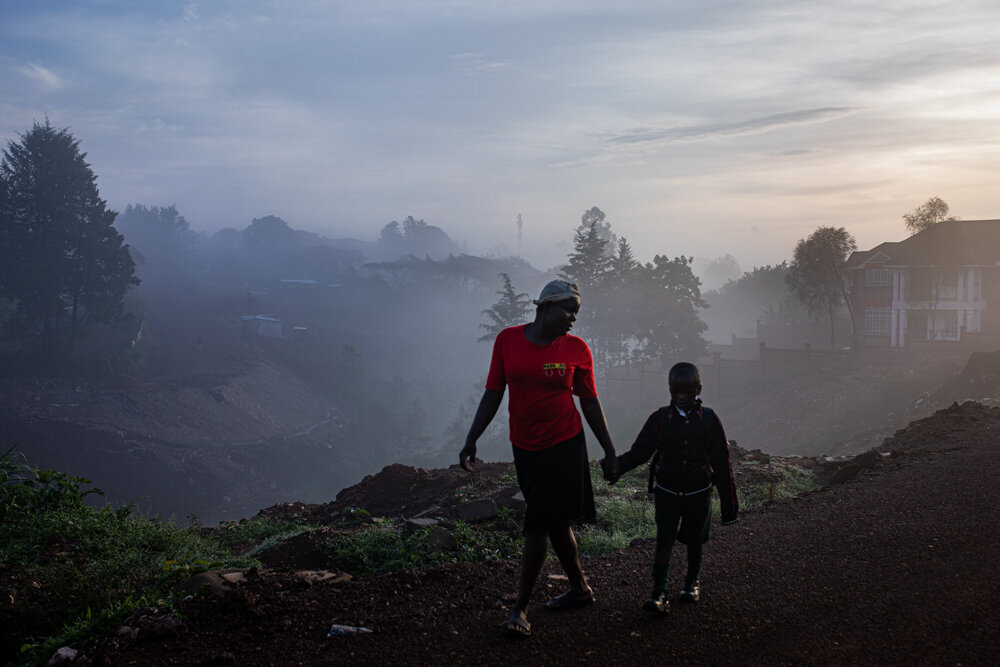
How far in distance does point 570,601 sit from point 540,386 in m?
1.41

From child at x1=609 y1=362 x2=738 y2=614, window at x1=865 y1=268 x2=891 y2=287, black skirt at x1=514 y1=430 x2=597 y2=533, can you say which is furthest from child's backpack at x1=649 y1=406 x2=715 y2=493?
window at x1=865 y1=268 x2=891 y2=287

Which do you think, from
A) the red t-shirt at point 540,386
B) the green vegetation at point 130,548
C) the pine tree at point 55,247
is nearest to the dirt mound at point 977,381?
the green vegetation at point 130,548

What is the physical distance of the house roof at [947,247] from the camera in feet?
127

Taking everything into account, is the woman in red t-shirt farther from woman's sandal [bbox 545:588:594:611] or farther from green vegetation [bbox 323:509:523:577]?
green vegetation [bbox 323:509:523:577]

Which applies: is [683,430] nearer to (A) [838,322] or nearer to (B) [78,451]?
(B) [78,451]

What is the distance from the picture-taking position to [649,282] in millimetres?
45000

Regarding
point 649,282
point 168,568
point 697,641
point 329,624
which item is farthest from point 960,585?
point 649,282

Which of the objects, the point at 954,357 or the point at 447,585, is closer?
the point at 447,585

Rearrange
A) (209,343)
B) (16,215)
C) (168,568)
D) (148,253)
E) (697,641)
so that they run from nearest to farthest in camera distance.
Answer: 1. (697,641)
2. (168,568)
3. (16,215)
4. (209,343)
5. (148,253)

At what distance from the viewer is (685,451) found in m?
4.31

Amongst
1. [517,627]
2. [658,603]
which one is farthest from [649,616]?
[517,627]

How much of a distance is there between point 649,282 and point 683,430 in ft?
137

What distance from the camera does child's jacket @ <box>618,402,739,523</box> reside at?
4.30m

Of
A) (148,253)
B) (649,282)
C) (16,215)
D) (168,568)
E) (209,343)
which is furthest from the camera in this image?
(148,253)
